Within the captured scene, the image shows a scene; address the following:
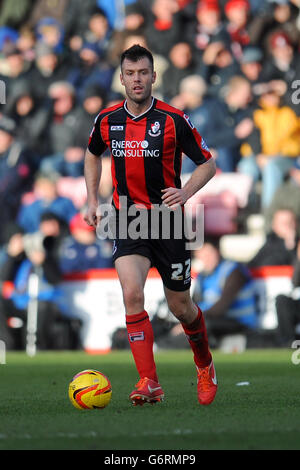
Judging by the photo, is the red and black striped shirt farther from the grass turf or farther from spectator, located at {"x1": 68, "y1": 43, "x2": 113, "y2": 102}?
spectator, located at {"x1": 68, "y1": 43, "x2": 113, "y2": 102}

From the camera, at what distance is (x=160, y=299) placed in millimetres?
13750

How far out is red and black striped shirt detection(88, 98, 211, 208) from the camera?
7.08 m

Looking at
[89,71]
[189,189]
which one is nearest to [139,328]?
[189,189]

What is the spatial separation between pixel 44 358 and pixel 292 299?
3.25 meters

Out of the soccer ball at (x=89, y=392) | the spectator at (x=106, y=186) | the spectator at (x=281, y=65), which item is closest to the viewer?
the soccer ball at (x=89, y=392)

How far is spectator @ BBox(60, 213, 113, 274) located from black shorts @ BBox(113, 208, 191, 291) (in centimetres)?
756

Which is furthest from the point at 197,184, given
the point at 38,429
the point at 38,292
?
the point at 38,292

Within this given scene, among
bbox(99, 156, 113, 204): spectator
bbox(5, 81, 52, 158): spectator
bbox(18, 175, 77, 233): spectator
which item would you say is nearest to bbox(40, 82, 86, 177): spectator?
bbox(5, 81, 52, 158): spectator

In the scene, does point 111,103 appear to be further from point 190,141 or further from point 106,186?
point 190,141

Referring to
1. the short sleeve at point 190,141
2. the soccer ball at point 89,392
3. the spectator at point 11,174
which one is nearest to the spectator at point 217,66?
the spectator at point 11,174

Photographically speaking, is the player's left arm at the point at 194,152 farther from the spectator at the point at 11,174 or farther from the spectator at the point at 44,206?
the spectator at the point at 11,174

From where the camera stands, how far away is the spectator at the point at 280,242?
1359 centimetres

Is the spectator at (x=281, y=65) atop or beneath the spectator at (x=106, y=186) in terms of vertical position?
atop

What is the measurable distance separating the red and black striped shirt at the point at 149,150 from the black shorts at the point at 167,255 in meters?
0.26
